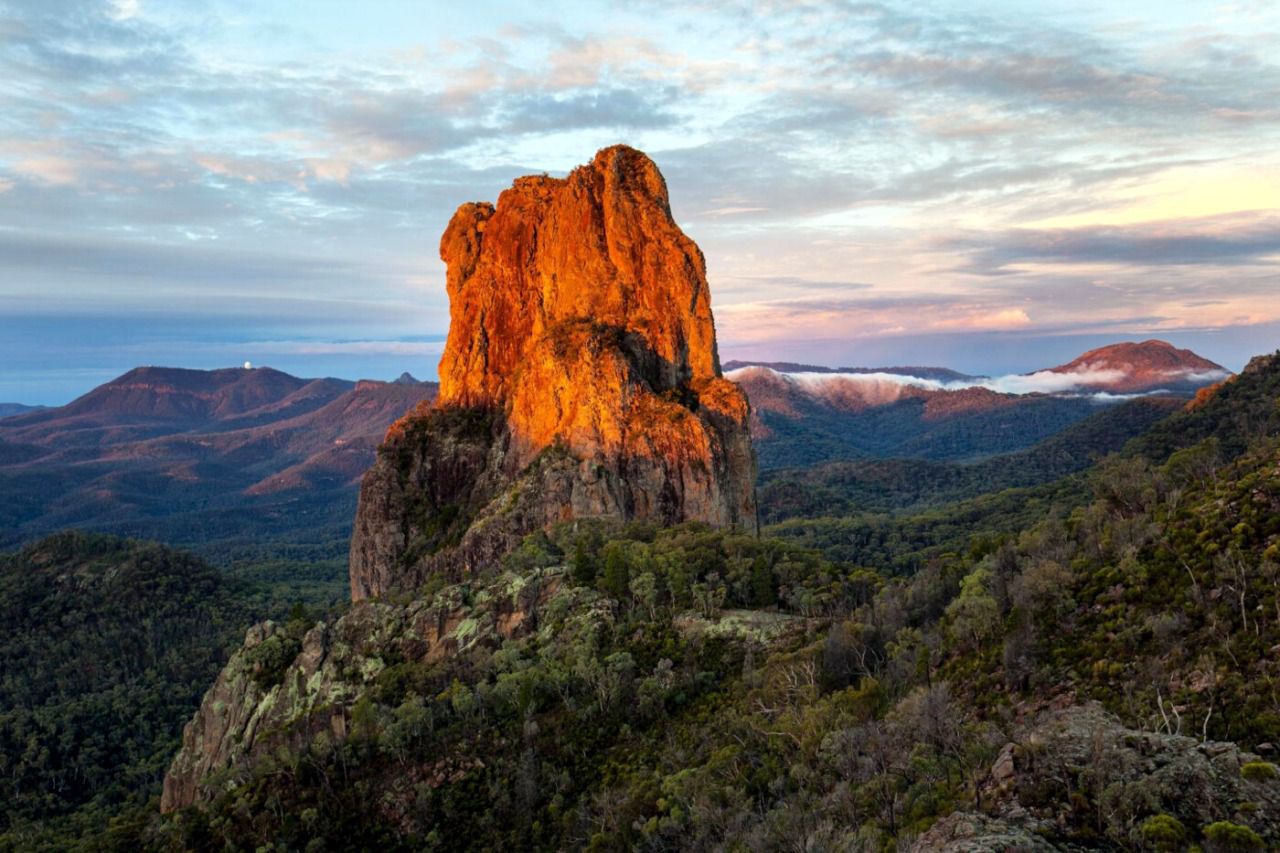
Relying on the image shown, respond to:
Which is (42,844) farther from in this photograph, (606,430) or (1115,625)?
(1115,625)

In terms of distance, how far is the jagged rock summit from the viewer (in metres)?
100

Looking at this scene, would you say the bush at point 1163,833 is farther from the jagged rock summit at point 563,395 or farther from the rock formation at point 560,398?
the jagged rock summit at point 563,395

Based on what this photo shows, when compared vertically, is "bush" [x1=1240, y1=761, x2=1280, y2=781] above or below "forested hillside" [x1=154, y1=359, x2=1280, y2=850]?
above

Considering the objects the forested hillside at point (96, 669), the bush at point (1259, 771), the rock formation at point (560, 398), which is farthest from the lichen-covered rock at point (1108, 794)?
the forested hillside at point (96, 669)

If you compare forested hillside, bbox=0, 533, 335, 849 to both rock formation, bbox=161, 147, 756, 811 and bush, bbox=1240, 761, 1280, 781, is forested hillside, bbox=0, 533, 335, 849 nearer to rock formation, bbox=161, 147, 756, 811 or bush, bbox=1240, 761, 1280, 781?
rock formation, bbox=161, 147, 756, 811

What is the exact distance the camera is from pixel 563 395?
106 meters

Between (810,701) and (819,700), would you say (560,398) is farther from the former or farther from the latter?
(819,700)

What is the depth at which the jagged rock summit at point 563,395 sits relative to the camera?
328ft

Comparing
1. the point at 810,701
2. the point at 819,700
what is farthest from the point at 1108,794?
the point at 810,701

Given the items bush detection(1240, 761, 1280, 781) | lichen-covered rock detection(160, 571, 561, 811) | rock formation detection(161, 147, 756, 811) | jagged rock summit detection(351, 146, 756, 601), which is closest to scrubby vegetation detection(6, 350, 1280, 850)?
bush detection(1240, 761, 1280, 781)

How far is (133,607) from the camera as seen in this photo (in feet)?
570

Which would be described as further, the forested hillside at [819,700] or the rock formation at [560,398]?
the rock formation at [560,398]

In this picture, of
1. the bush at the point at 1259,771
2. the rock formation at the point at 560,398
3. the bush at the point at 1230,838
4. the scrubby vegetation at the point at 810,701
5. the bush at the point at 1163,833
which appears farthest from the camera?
the rock formation at the point at 560,398

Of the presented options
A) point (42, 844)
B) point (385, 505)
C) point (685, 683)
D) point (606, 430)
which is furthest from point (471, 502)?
point (685, 683)
